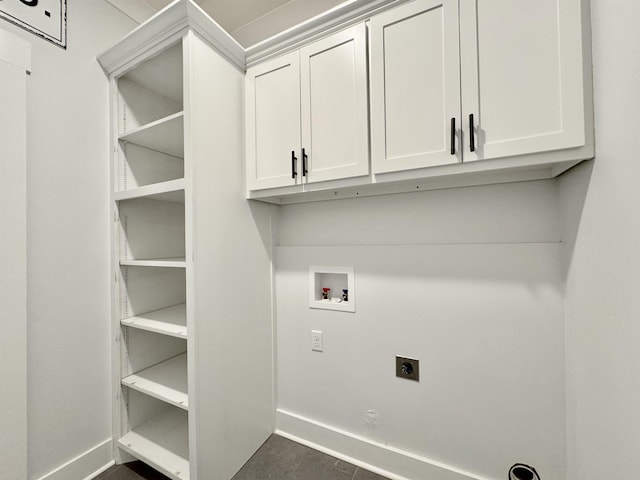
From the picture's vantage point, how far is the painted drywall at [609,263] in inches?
26.1

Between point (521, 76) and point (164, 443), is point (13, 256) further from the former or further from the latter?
point (521, 76)

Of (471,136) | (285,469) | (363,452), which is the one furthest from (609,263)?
(285,469)

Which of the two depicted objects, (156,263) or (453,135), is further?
(156,263)

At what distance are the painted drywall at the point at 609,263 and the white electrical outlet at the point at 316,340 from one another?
111 cm

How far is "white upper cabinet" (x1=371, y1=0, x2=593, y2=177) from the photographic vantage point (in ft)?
2.69

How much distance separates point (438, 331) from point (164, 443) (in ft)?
5.12

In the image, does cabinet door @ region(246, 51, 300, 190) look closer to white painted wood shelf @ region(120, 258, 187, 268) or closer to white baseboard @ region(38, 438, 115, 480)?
white painted wood shelf @ region(120, 258, 187, 268)

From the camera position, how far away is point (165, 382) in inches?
55.7

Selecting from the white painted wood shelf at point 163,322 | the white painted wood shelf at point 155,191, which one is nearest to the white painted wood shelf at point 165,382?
the white painted wood shelf at point 163,322

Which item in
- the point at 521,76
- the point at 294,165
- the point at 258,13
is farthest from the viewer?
the point at 258,13

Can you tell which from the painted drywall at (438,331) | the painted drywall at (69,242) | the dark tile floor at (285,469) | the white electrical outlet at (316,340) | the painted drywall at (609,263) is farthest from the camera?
the white electrical outlet at (316,340)

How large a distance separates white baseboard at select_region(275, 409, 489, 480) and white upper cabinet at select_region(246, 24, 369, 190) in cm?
140

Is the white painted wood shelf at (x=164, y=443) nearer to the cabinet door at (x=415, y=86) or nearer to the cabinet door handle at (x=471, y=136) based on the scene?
the cabinet door at (x=415, y=86)

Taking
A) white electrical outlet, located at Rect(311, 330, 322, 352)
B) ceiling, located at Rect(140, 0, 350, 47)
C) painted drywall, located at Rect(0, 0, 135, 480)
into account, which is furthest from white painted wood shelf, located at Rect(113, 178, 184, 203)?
ceiling, located at Rect(140, 0, 350, 47)
